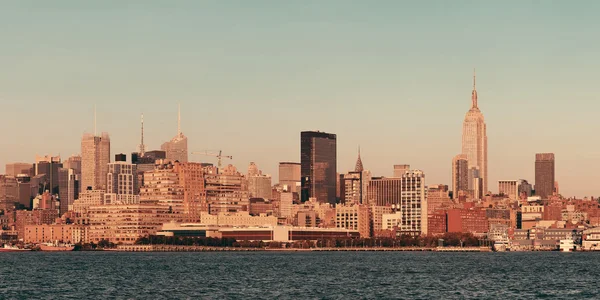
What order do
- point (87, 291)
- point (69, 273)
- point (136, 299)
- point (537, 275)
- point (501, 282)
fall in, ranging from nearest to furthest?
1. point (136, 299)
2. point (87, 291)
3. point (501, 282)
4. point (537, 275)
5. point (69, 273)

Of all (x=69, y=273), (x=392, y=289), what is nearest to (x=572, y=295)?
(x=392, y=289)

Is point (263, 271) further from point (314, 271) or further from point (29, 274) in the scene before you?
point (29, 274)

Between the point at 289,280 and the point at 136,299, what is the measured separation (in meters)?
36.5

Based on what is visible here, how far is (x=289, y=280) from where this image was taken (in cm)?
15325

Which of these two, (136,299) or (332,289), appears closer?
(136,299)

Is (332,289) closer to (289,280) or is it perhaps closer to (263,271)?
(289,280)

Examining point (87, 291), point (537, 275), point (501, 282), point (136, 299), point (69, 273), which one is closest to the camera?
point (136, 299)

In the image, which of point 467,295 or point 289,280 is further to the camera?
point 289,280

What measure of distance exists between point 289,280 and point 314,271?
1149 inches

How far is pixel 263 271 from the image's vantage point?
7165 inches

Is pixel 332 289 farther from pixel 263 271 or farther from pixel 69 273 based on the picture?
pixel 69 273

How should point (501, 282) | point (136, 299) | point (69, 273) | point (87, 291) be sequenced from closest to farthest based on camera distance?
point (136, 299), point (87, 291), point (501, 282), point (69, 273)

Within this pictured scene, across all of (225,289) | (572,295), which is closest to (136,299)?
(225,289)

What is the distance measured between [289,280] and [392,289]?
71.5 feet
